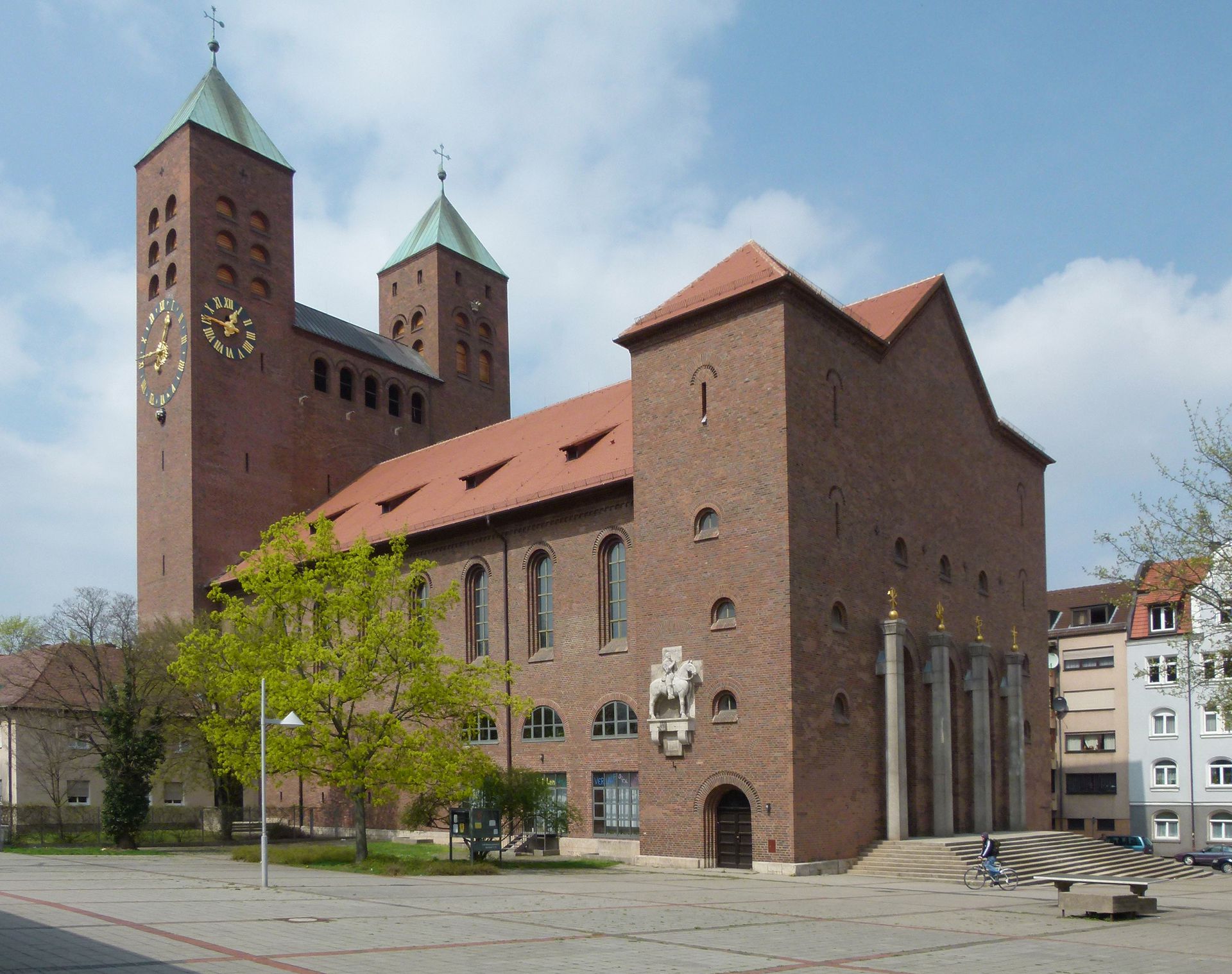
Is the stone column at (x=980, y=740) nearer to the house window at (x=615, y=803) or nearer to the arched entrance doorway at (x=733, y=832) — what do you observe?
the arched entrance doorway at (x=733, y=832)

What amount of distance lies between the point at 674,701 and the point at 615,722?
128 inches

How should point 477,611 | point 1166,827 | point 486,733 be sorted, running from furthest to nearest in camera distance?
point 1166,827 < point 477,611 < point 486,733

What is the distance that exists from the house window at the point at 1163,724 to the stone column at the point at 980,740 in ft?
72.7

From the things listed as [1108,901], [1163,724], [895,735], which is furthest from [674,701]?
[1163,724]

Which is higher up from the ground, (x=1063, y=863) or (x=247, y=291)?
(x=247, y=291)

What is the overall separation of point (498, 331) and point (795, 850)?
130ft

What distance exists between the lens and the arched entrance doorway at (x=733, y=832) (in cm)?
2886

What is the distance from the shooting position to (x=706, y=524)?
31.0 metres

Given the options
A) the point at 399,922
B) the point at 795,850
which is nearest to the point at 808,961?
the point at 399,922

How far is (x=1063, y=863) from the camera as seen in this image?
31969 mm

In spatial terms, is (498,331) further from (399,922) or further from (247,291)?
(399,922)

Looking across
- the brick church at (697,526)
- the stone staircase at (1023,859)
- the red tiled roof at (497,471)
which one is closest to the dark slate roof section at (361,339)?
the brick church at (697,526)

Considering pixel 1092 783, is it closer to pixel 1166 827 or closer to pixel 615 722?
pixel 1166 827

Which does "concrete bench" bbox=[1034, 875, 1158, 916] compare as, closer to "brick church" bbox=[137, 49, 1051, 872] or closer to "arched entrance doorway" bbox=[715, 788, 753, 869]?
"brick church" bbox=[137, 49, 1051, 872]
